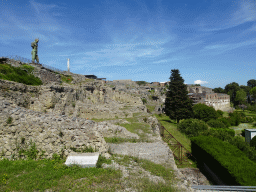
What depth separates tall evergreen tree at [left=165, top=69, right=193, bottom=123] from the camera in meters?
28.6

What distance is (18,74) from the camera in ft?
51.9

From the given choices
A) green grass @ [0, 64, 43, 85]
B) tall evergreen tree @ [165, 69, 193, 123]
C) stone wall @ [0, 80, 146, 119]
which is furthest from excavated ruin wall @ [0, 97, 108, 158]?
tall evergreen tree @ [165, 69, 193, 123]

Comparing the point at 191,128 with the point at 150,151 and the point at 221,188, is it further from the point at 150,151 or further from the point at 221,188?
the point at 221,188

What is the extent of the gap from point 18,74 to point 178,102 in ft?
82.8

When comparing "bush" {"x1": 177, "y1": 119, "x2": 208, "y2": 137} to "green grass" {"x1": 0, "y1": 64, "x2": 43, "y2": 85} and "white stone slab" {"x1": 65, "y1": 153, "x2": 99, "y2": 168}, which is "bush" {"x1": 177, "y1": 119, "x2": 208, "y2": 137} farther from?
"green grass" {"x1": 0, "y1": 64, "x2": 43, "y2": 85}

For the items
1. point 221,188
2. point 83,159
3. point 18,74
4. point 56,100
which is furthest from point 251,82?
point 83,159

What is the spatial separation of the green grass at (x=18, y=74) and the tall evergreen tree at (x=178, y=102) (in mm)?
22809

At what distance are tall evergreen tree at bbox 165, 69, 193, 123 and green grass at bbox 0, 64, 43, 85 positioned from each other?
22809 millimetres

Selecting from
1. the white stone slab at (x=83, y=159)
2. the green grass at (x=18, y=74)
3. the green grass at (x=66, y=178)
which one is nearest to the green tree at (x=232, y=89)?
the green grass at (x=18, y=74)

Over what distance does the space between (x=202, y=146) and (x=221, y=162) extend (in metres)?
3.22

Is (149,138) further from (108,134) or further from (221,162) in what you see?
(221,162)

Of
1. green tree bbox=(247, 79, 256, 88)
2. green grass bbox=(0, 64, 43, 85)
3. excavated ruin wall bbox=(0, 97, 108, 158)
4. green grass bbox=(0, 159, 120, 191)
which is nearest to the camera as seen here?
green grass bbox=(0, 159, 120, 191)

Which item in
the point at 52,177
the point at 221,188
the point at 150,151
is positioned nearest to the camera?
the point at 52,177

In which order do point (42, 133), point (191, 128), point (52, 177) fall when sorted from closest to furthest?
1. point (52, 177)
2. point (42, 133)
3. point (191, 128)
